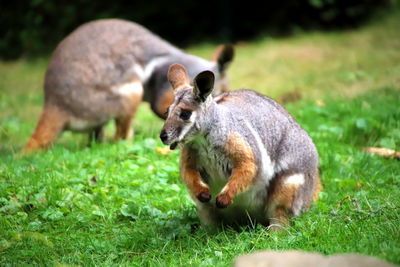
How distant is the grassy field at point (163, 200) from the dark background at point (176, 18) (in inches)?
171

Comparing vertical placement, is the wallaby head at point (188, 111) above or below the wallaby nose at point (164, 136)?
above

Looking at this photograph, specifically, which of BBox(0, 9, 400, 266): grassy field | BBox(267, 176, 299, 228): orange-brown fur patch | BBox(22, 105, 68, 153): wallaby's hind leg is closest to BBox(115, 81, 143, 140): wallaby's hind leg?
BBox(0, 9, 400, 266): grassy field

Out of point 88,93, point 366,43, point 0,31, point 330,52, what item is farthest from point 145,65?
point 0,31

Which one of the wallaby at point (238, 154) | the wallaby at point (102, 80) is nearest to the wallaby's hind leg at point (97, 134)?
the wallaby at point (102, 80)

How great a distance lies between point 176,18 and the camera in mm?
13891

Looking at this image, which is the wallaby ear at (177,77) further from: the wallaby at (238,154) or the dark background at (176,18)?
the dark background at (176,18)

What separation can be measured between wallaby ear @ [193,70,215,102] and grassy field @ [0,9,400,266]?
109 centimetres

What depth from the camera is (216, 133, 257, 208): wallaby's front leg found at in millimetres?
4388

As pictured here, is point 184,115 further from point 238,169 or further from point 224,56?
point 224,56

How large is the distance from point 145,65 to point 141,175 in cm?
263

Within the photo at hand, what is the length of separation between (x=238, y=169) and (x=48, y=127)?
3643 mm

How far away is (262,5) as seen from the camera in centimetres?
1358

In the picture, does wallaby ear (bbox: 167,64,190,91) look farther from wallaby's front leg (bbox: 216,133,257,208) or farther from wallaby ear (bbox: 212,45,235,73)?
wallaby ear (bbox: 212,45,235,73)

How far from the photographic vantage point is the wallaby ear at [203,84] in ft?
14.2
